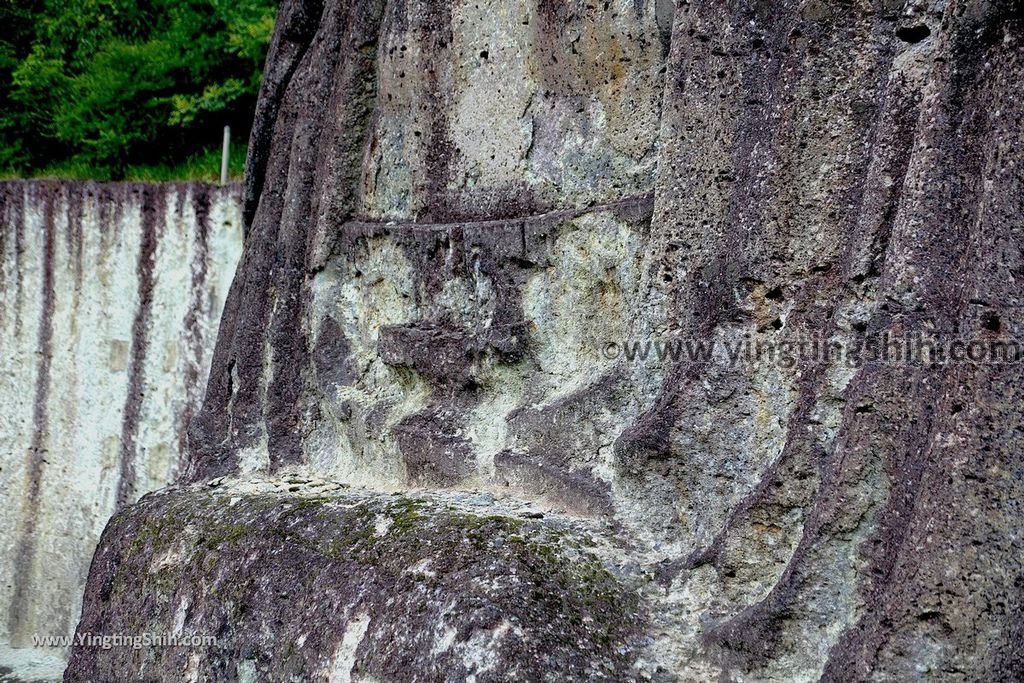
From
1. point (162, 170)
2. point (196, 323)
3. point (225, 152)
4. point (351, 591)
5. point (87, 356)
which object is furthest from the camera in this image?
point (162, 170)

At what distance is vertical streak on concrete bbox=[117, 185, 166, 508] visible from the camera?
585 centimetres

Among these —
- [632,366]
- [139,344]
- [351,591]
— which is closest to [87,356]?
[139,344]

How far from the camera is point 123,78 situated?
6.75 meters

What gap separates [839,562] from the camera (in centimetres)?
238

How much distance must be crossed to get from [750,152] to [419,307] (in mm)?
1347

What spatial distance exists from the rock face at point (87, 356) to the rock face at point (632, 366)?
6.05 feet

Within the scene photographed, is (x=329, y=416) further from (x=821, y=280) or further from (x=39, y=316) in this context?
(x=39, y=316)

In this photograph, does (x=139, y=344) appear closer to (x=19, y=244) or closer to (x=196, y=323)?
(x=196, y=323)

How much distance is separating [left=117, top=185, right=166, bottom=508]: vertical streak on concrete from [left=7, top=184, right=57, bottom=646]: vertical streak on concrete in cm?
40

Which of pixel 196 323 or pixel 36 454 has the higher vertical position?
pixel 196 323

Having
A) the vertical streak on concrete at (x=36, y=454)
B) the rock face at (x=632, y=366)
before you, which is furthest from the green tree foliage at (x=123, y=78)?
the rock face at (x=632, y=366)

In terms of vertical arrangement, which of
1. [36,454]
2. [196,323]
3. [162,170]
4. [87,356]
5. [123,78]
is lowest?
[36,454]

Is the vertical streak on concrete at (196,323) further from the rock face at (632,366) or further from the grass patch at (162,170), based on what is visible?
the rock face at (632,366)

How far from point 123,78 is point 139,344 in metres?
1.63
